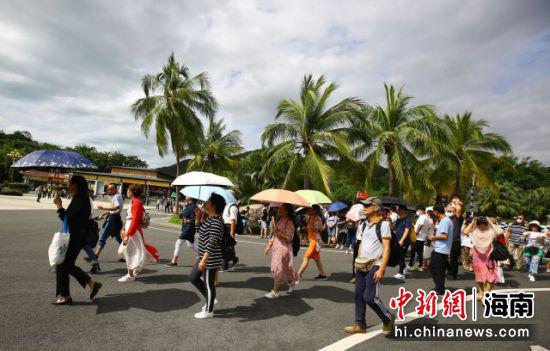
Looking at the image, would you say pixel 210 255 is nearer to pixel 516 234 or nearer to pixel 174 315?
pixel 174 315

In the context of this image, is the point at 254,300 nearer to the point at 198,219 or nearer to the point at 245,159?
the point at 198,219

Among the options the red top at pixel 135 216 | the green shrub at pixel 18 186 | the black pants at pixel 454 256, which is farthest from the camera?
the green shrub at pixel 18 186

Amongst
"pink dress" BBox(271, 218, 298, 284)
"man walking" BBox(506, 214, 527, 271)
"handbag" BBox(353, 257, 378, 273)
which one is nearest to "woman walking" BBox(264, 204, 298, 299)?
"pink dress" BBox(271, 218, 298, 284)

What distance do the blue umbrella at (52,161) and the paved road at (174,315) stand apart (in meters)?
2.05

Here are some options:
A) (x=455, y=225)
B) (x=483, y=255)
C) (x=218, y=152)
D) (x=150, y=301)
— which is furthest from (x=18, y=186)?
(x=483, y=255)

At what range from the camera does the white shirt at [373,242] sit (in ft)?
13.4

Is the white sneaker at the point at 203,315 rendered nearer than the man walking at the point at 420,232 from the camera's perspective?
Yes


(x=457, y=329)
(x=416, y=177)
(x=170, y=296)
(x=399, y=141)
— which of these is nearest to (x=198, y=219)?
(x=170, y=296)

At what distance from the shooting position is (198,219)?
22.9ft

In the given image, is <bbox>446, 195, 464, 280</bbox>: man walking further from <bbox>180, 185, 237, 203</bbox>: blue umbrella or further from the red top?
the red top

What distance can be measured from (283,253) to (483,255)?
12.5 ft

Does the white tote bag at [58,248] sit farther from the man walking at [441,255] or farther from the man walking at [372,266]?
the man walking at [441,255]

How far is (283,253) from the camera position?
224 inches

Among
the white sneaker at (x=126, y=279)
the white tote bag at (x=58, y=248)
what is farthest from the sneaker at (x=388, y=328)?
the white sneaker at (x=126, y=279)
